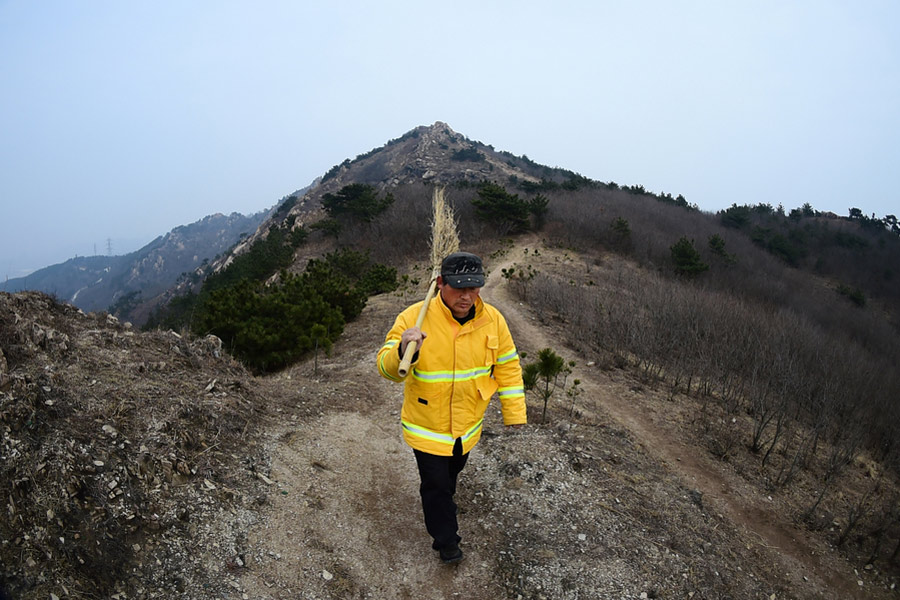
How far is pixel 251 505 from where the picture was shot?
3.55 meters

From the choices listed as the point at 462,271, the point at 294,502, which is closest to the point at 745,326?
the point at 462,271

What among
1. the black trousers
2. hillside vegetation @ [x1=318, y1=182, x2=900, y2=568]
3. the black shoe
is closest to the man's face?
the black trousers

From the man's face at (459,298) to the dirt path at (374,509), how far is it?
1.87 m

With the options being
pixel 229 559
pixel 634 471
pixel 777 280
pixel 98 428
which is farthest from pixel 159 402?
pixel 777 280

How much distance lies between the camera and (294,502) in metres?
3.74

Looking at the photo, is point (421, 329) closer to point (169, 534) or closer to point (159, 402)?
point (169, 534)

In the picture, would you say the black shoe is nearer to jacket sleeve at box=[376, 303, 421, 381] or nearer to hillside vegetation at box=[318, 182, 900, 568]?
jacket sleeve at box=[376, 303, 421, 381]

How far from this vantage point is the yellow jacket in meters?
2.87

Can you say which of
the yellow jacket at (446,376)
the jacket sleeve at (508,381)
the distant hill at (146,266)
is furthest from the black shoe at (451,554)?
the distant hill at (146,266)

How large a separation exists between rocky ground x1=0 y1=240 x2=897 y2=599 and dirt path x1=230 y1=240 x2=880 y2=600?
16 mm

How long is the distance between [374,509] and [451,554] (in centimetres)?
87

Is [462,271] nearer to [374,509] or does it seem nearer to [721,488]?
[374,509]

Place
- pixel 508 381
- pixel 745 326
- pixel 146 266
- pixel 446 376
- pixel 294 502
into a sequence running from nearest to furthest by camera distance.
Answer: pixel 446 376 → pixel 508 381 → pixel 294 502 → pixel 745 326 → pixel 146 266

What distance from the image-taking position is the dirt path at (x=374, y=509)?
3.19m
